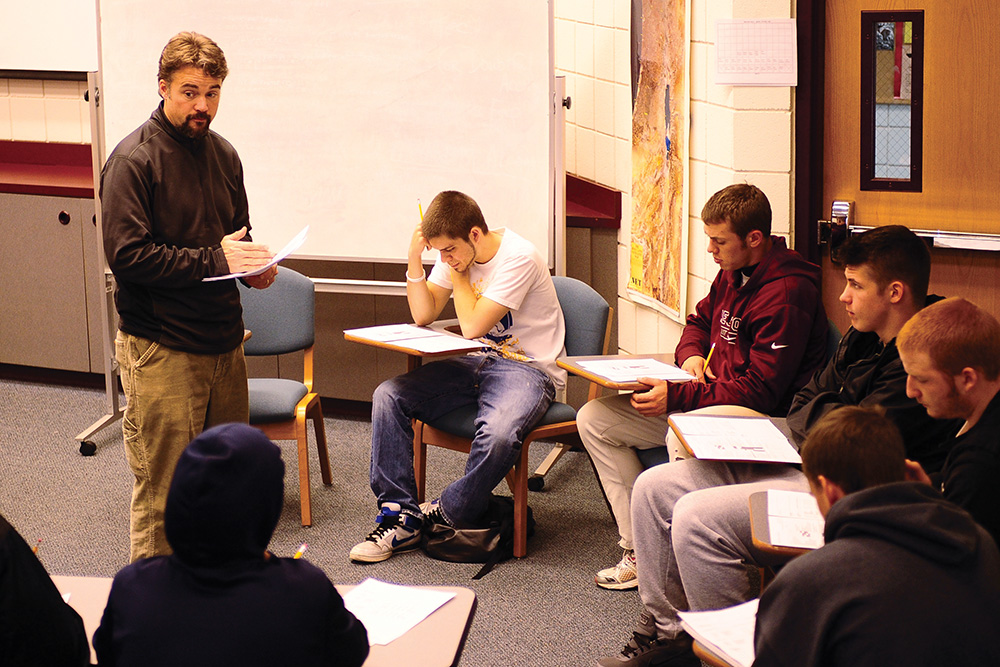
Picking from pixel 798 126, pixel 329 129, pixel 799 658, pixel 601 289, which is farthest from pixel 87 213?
pixel 799 658

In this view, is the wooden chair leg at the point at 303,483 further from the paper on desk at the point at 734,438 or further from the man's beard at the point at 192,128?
the paper on desk at the point at 734,438

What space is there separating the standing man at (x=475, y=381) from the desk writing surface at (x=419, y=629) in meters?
1.42

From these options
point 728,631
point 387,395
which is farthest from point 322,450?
point 728,631

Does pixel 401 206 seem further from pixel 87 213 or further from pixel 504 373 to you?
pixel 87 213

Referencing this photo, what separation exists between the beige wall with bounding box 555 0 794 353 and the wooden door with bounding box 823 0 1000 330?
172 millimetres

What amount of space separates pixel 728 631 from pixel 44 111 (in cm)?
503

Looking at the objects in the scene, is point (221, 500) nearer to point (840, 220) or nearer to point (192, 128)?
point (192, 128)

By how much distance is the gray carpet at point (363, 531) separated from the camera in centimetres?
287

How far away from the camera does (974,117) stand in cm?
299

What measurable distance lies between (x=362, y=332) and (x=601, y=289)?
4.11 ft

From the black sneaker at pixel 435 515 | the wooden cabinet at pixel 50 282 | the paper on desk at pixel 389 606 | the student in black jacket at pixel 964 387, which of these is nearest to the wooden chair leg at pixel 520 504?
the black sneaker at pixel 435 515

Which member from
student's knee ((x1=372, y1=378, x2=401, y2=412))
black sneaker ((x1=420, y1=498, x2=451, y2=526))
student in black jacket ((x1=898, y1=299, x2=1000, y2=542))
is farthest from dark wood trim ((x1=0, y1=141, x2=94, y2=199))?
student in black jacket ((x1=898, y1=299, x2=1000, y2=542))

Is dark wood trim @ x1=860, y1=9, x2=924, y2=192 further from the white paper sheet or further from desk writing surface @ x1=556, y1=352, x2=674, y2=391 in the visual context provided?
desk writing surface @ x1=556, y1=352, x2=674, y2=391

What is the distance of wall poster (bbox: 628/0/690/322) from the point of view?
11.9 ft
